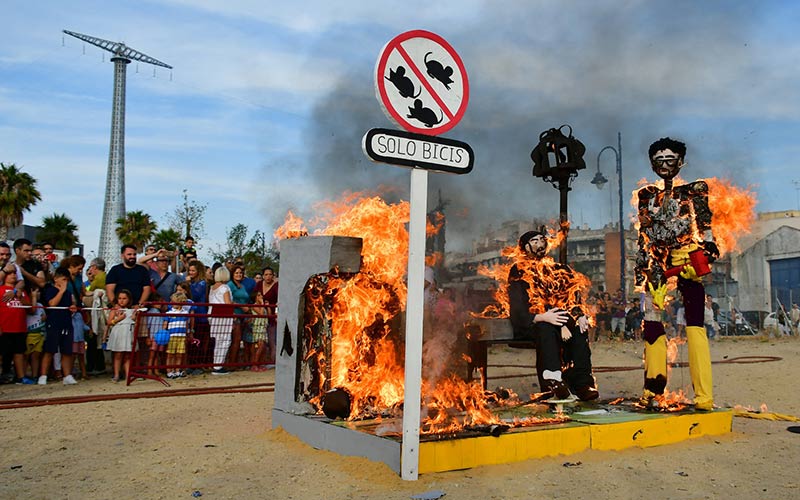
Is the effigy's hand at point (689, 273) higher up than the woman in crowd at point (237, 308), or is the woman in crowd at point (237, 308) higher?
the effigy's hand at point (689, 273)

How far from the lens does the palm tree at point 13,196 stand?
35.0m

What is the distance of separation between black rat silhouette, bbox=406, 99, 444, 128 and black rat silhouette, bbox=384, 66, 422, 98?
0.26ft

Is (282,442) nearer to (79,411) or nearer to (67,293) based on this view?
(79,411)

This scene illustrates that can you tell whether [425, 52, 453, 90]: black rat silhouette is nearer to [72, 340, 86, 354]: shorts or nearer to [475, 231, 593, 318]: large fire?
[475, 231, 593, 318]: large fire

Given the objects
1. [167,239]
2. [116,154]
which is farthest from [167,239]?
[116,154]

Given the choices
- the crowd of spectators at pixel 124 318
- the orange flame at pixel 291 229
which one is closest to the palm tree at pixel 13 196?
the crowd of spectators at pixel 124 318

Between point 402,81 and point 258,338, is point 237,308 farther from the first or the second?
point 402,81

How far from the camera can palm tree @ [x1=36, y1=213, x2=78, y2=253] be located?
127 feet

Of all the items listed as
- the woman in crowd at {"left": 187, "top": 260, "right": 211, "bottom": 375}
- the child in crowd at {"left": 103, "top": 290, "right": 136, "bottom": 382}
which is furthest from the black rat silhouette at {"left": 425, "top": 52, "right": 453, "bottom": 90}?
the woman in crowd at {"left": 187, "top": 260, "right": 211, "bottom": 375}

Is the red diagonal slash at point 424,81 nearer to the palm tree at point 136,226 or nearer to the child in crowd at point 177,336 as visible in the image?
the child in crowd at point 177,336

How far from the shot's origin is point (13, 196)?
35094 millimetres

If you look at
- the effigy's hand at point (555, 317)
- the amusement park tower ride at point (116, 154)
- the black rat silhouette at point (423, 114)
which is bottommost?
the effigy's hand at point (555, 317)

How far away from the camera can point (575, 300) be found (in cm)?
739

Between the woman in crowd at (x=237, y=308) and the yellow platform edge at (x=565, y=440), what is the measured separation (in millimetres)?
7289
